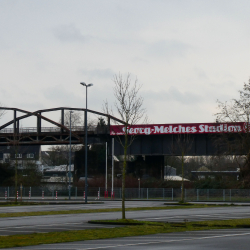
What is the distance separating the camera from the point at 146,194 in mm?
58156

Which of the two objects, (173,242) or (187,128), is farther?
(187,128)

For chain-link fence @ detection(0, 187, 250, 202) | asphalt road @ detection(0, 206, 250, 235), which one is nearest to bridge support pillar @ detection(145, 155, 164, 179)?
chain-link fence @ detection(0, 187, 250, 202)

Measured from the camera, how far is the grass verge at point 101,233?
13031 millimetres

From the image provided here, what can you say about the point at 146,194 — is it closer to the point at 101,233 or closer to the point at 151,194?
the point at 151,194

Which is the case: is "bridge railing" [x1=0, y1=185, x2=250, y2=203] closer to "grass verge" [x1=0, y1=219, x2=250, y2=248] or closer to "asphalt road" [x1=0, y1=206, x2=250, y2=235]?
"asphalt road" [x1=0, y1=206, x2=250, y2=235]

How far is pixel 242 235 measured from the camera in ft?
47.2

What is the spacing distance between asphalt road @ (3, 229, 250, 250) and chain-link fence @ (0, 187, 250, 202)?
39.9 m

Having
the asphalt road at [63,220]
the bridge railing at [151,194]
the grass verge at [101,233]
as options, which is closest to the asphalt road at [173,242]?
the grass verge at [101,233]

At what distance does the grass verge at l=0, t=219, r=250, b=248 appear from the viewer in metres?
13.0

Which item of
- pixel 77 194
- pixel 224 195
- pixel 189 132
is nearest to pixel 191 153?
pixel 189 132

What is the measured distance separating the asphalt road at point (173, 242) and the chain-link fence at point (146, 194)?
1573 inches

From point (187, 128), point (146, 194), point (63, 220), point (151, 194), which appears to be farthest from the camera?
point (187, 128)

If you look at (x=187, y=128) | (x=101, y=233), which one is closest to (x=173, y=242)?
(x=101, y=233)

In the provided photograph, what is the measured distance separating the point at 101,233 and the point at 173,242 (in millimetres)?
3160
